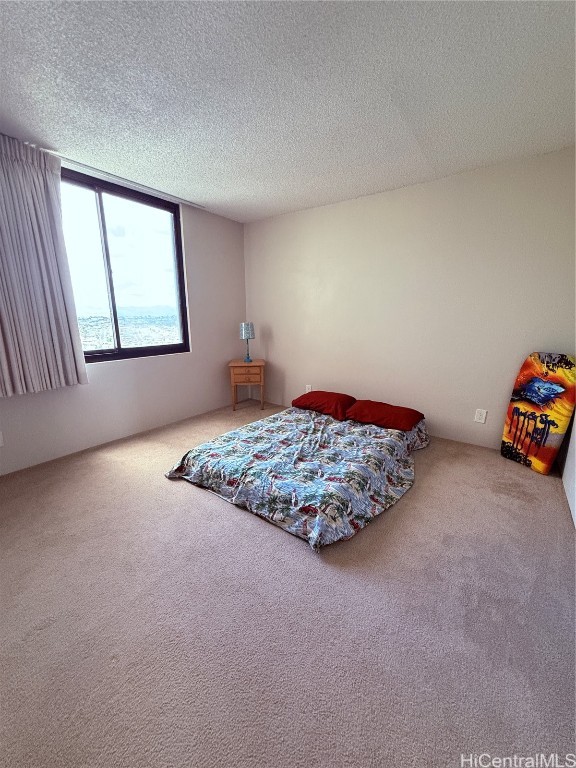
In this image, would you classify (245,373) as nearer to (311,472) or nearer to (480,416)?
(311,472)

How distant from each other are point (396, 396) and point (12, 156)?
3638 mm

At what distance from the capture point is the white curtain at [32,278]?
2080 millimetres

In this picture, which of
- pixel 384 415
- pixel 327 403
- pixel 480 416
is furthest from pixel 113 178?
pixel 480 416

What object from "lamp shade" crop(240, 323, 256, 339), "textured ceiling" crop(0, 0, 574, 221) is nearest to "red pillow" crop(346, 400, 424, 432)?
"lamp shade" crop(240, 323, 256, 339)

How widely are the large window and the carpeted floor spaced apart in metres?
1.61

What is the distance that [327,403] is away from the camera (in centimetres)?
309

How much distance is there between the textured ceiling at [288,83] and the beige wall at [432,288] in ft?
1.15

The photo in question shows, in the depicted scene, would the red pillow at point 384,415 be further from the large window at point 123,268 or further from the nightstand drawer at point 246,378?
the large window at point 123,268

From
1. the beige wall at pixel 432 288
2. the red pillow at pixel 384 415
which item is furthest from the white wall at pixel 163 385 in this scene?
the red pillow at pixel 384 415

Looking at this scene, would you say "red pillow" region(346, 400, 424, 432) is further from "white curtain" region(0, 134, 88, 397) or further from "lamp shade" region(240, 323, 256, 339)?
"white curtain" region(0, 134, 88, 397)

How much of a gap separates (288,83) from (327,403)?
93.0 inches

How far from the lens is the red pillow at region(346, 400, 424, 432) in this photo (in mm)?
2629

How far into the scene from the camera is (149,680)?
101cm

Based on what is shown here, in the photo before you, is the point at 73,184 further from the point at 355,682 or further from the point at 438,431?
the point at 438,431
